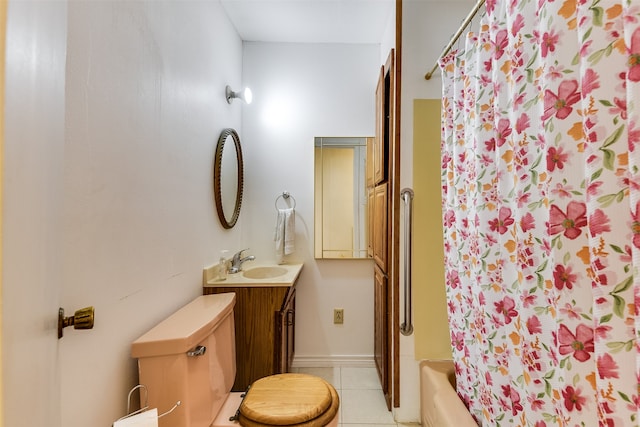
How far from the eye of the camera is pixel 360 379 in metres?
2.22

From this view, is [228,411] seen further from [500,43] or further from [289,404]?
[500,43]

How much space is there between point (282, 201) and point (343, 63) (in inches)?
50.1

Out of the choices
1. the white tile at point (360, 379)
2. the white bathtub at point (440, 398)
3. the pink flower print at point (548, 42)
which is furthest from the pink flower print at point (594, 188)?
the white tile at point (360, 379)

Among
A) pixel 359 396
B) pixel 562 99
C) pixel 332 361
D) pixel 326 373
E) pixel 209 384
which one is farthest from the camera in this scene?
pixel 332 361

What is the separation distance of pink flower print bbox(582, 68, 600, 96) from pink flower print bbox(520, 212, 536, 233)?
33 centimetres

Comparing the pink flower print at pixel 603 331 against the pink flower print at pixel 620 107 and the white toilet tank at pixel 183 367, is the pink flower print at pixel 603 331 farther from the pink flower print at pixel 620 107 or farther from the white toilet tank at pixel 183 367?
the white toilet tank at pixel 183 367

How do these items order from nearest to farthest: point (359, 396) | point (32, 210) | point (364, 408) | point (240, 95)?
point (32, 210) < point (364, 408) < point (359, 396) < point (240, 95)

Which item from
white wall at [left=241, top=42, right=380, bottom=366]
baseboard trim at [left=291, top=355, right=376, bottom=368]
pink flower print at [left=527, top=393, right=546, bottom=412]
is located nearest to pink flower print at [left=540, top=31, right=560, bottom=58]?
pink flower print at [left=527, top=393, right=546, bottom=412]

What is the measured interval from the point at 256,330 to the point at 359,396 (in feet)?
2.99

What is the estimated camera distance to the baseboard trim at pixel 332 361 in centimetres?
241

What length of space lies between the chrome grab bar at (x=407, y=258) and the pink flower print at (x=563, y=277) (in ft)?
3.28

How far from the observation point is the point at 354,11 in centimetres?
210

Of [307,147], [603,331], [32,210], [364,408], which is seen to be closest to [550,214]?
[603,331]

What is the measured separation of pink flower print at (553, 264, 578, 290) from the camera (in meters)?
0.64
